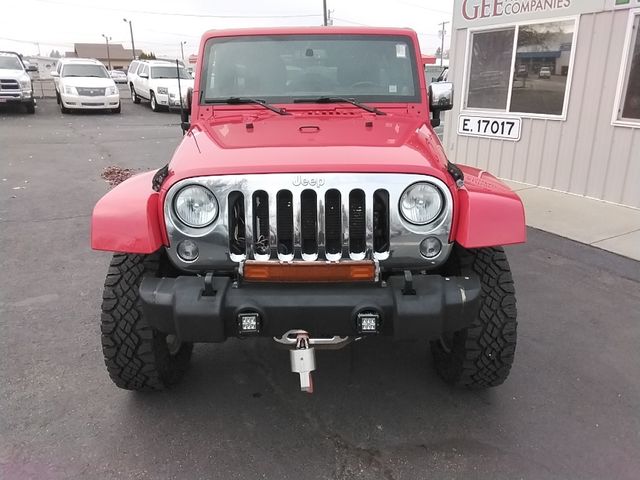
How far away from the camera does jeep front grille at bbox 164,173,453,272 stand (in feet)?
7.52

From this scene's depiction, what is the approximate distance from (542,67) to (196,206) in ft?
21.3

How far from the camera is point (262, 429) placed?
8.87ft

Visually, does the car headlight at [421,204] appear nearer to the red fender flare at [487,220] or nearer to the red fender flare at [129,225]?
the red fender flare at [487,220]

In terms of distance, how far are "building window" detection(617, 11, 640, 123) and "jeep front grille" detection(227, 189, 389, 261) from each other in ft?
17.9

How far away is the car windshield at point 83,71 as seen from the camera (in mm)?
17359

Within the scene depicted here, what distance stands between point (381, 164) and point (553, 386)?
5.60 ft

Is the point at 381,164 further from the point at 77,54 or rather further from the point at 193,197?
the point at 77,54

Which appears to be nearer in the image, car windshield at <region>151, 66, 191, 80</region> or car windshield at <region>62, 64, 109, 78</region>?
car windshield at <region>62, 64, 109, 78</region>

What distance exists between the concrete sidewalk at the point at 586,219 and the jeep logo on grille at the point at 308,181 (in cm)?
401

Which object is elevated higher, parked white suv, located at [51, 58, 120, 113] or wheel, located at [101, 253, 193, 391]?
parked white suv, located at [51, 58, 120, 113]

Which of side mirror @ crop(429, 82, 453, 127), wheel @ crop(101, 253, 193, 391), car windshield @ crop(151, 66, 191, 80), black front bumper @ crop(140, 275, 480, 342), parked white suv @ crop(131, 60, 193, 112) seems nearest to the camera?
black front bumper @ crop(140, 275, 480, 342)

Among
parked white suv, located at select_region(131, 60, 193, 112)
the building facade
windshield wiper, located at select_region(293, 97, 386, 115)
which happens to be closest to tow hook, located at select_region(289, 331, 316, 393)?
windshield wiper, located at select_region(293, 97, 386, 115)

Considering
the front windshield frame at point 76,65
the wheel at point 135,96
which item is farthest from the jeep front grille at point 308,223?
the wheel at point 135,96

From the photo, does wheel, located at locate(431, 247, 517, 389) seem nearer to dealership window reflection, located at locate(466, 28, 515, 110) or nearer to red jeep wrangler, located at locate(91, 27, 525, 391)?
red jeep wrangler, located at locate(91, 27, 525, 391)
